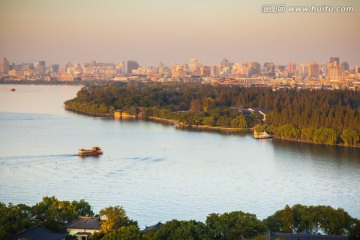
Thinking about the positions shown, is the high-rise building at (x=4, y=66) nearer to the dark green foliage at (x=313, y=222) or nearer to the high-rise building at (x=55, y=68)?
the high-rise building at (x=55, y=68)

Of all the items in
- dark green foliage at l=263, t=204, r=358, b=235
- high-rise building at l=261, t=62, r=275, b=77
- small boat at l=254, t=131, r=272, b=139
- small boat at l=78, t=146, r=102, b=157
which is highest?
high-rise building at l=261, t=62, r=275, b=77

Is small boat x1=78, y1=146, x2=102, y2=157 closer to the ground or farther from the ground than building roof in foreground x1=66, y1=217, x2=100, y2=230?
closer to the ground

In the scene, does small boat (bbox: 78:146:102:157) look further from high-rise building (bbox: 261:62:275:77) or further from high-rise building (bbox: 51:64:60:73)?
high-rise building (bbox: 51:64:60:73)

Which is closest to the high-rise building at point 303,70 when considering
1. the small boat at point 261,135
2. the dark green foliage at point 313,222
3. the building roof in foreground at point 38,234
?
the small boat at point 261,135

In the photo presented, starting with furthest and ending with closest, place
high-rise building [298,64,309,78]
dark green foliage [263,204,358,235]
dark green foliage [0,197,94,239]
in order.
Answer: high-rise building [298,64,309,78] → dark green foliage [263,204,358,235] → dark green foliage [0,197,94,239]

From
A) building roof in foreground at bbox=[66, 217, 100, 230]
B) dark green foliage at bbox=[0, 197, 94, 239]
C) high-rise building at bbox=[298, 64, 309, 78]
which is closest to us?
dark green foliage at bbox=[0, 197, 94, 239]

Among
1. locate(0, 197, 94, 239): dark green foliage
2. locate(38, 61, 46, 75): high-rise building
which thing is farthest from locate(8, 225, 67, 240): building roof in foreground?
locate(38, 61, 46, 75): high-rise building
